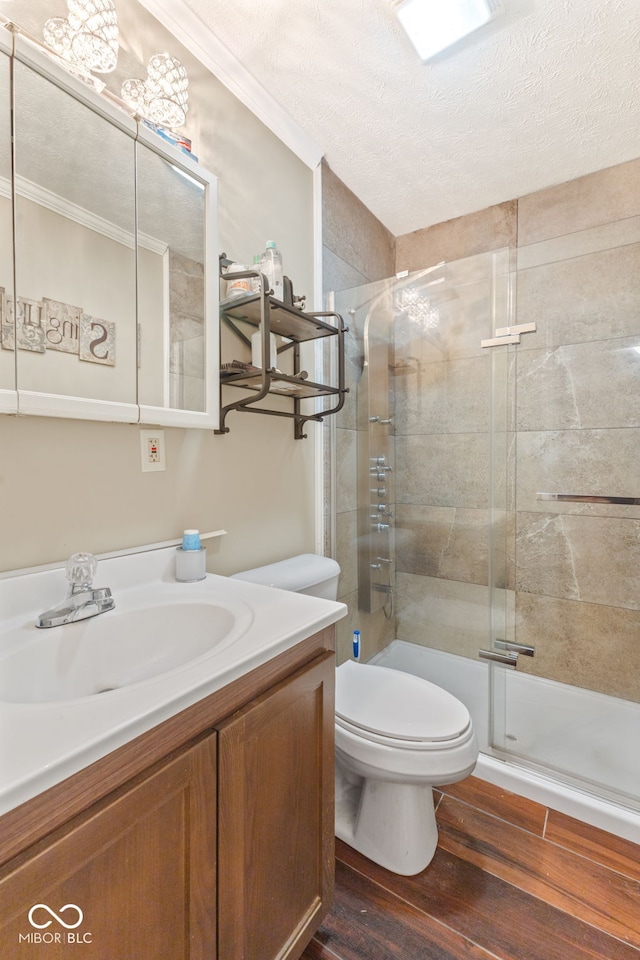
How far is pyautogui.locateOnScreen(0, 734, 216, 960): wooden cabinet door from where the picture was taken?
0.43 m

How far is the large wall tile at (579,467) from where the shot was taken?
1.75m

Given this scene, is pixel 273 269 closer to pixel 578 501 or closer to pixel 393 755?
pixel 393 755

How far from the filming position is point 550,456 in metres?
1.90

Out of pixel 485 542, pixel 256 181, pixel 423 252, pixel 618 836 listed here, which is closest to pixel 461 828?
pixel 618 836

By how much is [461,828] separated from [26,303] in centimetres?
186

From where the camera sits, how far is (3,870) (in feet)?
1.33

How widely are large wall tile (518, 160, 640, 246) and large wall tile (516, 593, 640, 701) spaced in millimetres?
1657

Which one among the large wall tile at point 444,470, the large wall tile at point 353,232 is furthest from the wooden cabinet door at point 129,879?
the large wall tile at point 353,232

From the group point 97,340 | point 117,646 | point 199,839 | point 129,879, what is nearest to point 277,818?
point 199,839

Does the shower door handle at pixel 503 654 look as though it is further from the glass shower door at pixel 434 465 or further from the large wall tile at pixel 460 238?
the large wall tile at pixel 460 238

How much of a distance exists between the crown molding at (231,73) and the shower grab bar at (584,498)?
170 centimetres

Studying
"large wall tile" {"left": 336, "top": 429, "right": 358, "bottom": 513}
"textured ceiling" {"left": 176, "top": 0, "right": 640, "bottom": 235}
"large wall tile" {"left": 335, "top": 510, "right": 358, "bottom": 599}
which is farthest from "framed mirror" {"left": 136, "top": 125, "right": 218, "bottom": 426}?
"large wall tile" {"left": 335, "top": 510, "right": 358, "bottom": 599}

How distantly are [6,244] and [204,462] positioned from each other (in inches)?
24.9

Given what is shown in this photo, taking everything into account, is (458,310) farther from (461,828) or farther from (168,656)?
(461,828)
